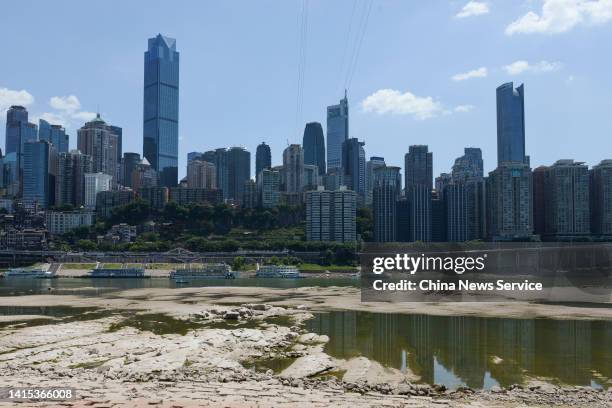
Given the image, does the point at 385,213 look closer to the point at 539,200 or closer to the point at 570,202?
the point at 539,200

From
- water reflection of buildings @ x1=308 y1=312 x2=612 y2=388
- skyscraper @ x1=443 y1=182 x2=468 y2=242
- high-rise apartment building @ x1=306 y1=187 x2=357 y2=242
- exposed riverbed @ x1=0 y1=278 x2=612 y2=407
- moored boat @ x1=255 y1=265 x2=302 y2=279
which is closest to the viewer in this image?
exposed riverbed @ x1=0 y1=278 x2=612 y2=407

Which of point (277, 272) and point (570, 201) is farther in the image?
point (570, 201)

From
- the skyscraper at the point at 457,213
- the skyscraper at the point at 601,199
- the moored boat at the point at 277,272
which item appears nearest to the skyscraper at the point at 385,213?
the skyscraper at the point at 457,213

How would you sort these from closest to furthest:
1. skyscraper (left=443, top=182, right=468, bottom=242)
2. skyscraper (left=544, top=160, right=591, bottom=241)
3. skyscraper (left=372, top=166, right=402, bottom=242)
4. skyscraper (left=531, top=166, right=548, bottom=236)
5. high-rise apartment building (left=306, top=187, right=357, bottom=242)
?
skyscraper (left=544, top=160, right=591, bottom=241) → skyscraper (left=531, top=166, right=548, bottom=236) → high-rise apartment building (left=306, top=187, right=357, bottom=242) → skyscraper (left=443, top=182, right=468, bottom=242) → skyscraper (left=372, top=166, right=402, bottom=242)

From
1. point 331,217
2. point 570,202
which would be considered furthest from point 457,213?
point 331,217

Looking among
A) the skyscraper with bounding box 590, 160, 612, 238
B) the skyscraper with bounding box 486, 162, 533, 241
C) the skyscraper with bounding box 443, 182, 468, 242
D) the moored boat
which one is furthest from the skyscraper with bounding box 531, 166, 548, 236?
the moored boat

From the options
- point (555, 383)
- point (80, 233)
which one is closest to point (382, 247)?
point (80, 233)

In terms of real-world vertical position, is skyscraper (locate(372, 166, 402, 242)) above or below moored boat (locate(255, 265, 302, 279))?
above

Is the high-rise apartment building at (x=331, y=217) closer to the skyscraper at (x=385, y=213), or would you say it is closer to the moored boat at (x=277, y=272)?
the skyscraper at (x=385, y=213)

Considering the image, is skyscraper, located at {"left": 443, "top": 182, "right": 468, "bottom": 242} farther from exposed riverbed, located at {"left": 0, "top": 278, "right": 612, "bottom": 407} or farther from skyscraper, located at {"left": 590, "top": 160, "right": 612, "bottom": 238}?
exposed riverbed, located at {"left": 0, "top": 278, "right": 612, "bottom": 407}

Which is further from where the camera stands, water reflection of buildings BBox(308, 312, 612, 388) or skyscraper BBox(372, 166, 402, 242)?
skyscraper BBox(372, 166, 402, 242)
